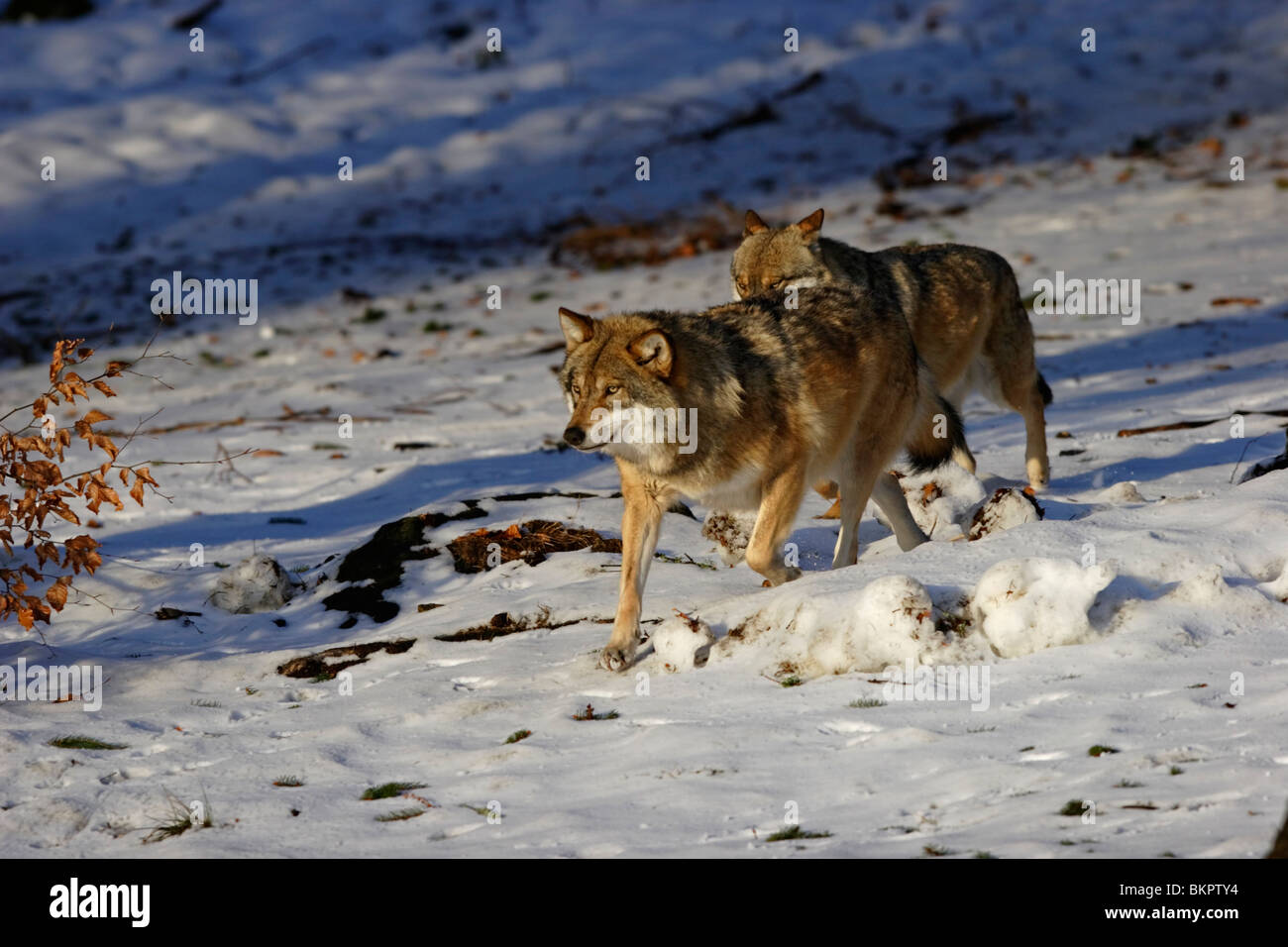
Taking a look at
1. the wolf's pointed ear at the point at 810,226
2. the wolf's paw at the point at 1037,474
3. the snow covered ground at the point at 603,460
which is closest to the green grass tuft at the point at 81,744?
the snow covered ground at the point at 603,460

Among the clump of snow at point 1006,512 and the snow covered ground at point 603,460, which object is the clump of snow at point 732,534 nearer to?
the snow covered ground at point 603,460

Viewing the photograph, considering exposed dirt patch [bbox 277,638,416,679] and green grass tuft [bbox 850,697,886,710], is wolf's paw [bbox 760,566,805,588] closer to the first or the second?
green grass tuft [bbox 850,697,886,710]

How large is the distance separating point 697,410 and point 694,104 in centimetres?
1675

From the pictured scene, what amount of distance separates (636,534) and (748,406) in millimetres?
846

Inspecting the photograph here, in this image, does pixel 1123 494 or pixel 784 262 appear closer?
pixel 1123 494

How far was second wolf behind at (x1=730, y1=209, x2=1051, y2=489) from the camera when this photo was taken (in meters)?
9.28

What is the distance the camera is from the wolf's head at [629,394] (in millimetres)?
6508

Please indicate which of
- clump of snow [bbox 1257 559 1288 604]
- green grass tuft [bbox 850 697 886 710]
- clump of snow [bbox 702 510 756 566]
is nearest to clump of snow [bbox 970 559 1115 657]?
green grass tuft [bbox 850 697 886 710]

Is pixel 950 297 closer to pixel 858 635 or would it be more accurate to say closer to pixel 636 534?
pixel 636 534

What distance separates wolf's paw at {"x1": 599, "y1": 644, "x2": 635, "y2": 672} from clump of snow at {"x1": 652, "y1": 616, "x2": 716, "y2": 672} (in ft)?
0.46

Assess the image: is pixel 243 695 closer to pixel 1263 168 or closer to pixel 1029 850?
pixel 1029 850

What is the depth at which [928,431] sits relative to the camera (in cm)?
807

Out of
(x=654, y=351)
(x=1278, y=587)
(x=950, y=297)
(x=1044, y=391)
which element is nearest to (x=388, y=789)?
(x=654, y=351)
